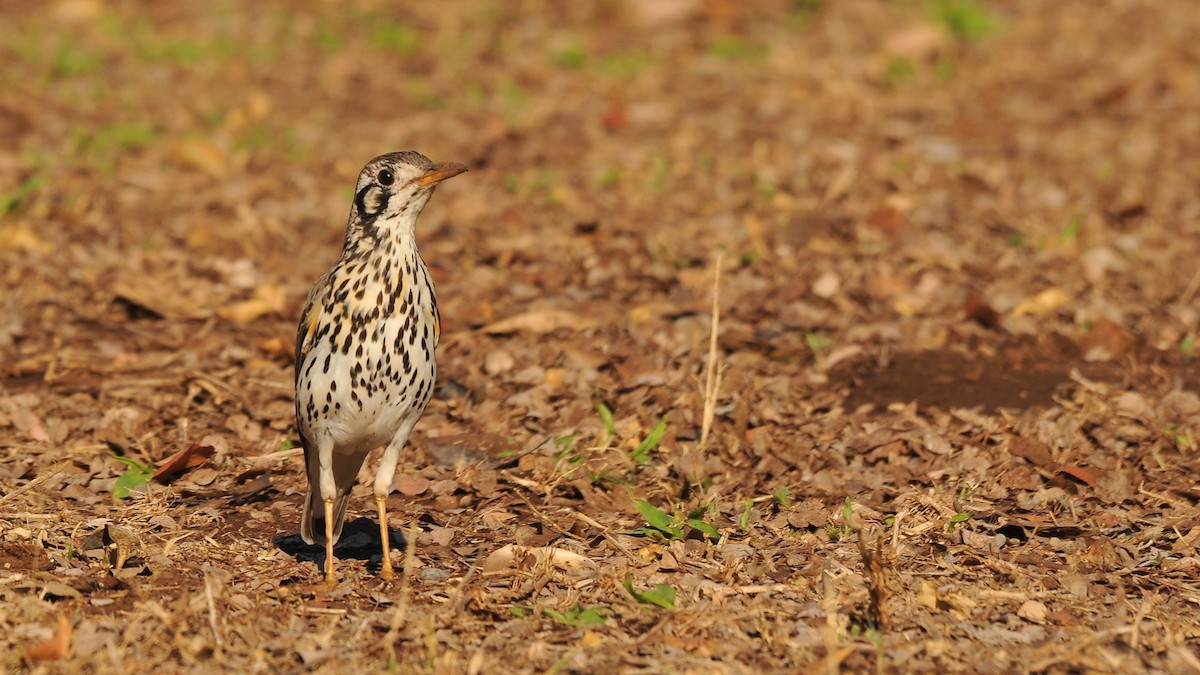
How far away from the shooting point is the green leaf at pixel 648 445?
795 cm

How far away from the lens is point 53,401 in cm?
866

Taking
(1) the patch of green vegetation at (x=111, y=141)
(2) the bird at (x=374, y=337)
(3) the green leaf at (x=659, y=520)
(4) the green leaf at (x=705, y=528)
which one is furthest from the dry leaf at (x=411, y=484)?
(1) the patch of green vegetation at (x=111, y=141)

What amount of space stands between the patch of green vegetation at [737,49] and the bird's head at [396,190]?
332 inches

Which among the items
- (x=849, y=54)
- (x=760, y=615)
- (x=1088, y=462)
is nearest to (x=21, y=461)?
(x=760, y=615)

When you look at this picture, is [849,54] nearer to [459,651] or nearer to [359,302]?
[359,302]

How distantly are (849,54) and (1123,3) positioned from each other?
3059 millimetres

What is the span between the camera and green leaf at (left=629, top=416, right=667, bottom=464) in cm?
795

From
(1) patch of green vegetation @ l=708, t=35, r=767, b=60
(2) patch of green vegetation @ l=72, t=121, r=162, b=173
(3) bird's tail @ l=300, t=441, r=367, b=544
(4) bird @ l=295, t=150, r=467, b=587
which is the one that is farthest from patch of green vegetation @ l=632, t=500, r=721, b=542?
(1) patch of green vegetation @ l=708, t=35, r=767, b=60

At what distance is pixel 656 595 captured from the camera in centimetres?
635

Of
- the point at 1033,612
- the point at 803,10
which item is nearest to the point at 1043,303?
the point at 1033,612

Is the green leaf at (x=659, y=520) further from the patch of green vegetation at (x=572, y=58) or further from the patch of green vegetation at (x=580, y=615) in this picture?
the patch of green vegetation at (x=572, y=58)

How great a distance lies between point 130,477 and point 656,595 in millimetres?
2989

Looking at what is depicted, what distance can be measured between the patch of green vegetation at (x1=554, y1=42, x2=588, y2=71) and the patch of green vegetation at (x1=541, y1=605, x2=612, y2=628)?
8.98 meters

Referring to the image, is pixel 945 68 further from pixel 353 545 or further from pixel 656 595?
pixel 656 595
